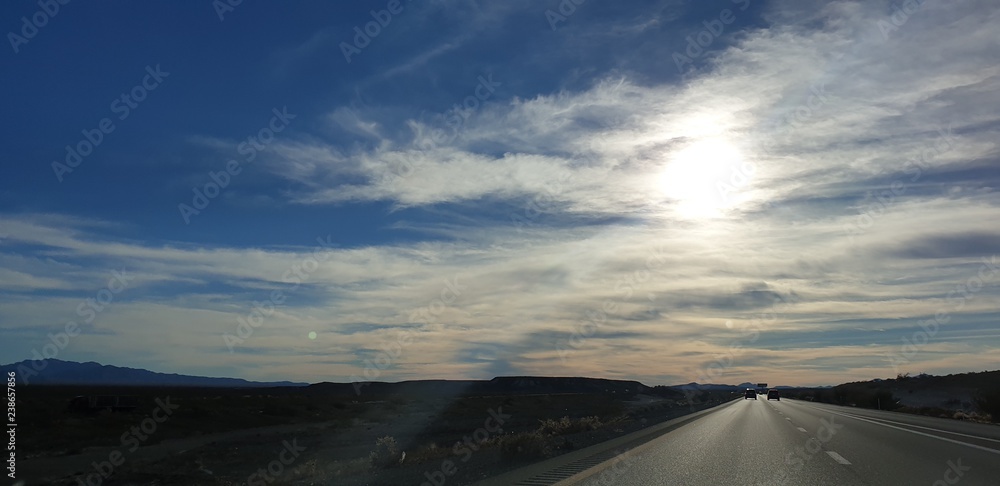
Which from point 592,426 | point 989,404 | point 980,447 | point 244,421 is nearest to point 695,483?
point 980,447

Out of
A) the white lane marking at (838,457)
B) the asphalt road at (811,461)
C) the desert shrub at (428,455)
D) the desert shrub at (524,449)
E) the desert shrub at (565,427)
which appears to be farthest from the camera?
the desert shrub at (565,427)

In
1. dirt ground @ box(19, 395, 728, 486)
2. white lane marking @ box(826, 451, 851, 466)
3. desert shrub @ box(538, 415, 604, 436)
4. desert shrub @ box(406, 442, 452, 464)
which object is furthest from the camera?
desert shrub @ box(538, 415, 604, 436)

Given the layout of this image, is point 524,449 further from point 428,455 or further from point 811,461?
point 811,461

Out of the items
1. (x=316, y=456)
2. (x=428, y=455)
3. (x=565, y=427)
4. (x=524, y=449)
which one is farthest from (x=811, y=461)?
(x=316, y=456)

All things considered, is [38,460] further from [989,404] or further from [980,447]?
[989,404]

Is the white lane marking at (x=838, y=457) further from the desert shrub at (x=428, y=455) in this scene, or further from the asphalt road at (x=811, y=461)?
the desert shrub at (x=428, y=455)

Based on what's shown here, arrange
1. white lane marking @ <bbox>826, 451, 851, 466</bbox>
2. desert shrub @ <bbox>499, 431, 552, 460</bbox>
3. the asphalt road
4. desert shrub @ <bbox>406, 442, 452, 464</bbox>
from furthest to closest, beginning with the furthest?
desert shrub @ <bbox>406, 442, 452, 464</bbox>
desert shrub @ <bbox>499, 431, 552, 460</bbox>
white lane marking @ <bbox>826, 451, 851, 466</bbox>
the asphalt road

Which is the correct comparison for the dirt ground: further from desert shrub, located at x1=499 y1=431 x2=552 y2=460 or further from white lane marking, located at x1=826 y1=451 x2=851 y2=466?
white lane marking, located at x1=826 y1=451 x2=851 y2=466

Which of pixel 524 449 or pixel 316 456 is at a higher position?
pixel 524 449

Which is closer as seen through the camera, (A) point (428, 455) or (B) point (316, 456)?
(A) point (428, 455)


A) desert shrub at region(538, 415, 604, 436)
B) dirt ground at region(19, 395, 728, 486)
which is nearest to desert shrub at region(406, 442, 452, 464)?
dirt ground at region(19, 395, 728, 486)

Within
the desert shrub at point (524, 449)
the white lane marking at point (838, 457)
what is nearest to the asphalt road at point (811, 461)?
the white lane marking at point (838, 457)

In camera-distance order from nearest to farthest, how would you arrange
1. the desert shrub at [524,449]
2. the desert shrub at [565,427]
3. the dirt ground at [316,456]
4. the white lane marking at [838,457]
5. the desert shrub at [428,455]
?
the white lane marking at [838,457], the dirt ground at [316,456], the desert shrub at [524,449], the desert shrub at [428,455], the desert shrub at [565,427]

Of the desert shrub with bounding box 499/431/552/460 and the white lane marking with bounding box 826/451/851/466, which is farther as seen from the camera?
the desert shrub with bounding box 499/431/552/460
